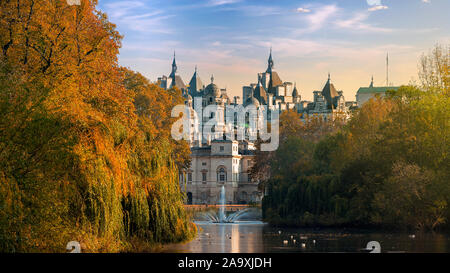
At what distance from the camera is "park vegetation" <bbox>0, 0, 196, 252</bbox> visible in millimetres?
14172

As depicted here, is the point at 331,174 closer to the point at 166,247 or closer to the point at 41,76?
the point at 166,247

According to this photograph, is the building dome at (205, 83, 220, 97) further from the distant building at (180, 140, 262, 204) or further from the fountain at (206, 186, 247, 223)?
the fountain at (206, 186, 247, 223)

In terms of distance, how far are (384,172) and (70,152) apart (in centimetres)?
2222

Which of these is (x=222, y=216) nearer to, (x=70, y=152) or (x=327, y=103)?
(x=70, y=152)

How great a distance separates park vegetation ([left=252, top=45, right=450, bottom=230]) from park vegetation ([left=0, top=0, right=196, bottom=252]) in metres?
12.7

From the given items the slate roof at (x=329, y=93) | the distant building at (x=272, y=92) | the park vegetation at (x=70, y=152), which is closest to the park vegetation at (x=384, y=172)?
the park vegetation at (x=70, y=152)

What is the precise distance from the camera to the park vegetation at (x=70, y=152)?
14172 millimetres

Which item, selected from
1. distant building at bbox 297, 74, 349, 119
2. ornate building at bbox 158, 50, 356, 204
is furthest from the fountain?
distant building at bbox 297, 74, 349, 119

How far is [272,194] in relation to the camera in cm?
4369

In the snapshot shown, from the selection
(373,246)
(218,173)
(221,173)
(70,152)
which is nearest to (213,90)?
(221,173)

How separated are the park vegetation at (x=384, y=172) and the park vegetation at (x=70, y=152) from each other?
12.7 m

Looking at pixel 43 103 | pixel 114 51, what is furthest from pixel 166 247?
pixel 114 51

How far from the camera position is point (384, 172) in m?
34.2
